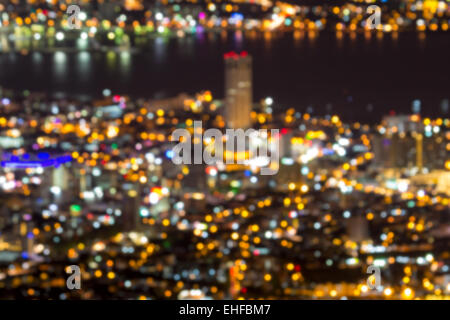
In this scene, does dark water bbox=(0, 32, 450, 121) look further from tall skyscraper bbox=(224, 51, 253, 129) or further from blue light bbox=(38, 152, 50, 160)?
blue light bbox=(38, 152, 50, 160)

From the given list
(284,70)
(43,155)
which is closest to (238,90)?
(284,70)

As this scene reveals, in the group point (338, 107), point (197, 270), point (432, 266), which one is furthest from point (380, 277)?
point (338, 107)

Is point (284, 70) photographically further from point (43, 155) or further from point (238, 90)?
point (43, 155)

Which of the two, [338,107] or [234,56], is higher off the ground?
[234,56]

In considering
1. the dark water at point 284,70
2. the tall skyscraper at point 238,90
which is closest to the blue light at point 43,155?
the dark water at point 284,70
